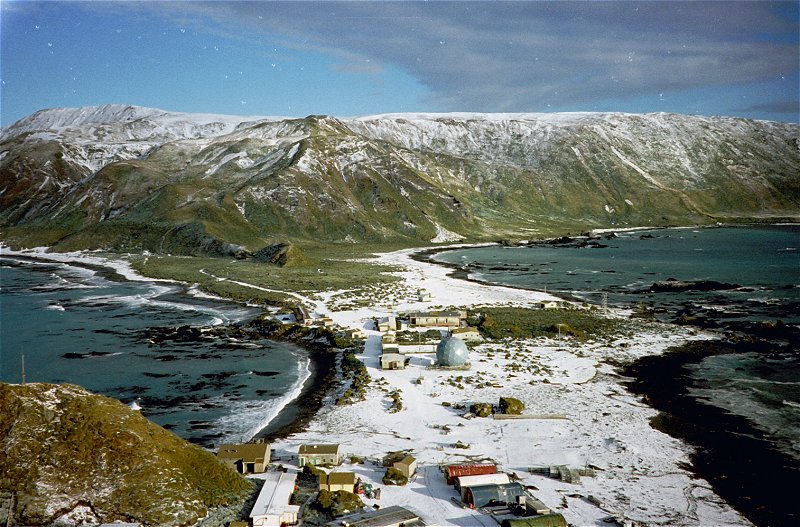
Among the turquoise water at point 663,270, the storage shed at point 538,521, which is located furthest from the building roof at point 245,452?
the turquoise water at point 663,270

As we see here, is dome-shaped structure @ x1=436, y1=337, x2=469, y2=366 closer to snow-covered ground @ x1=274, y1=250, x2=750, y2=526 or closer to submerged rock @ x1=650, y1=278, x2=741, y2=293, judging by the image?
snow-covered ground @ x1=274, y1=250, x2=750, y2=526

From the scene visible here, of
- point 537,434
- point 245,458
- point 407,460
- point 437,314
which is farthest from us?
point 437,314

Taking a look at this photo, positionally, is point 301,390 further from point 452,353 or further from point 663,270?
point 663,270

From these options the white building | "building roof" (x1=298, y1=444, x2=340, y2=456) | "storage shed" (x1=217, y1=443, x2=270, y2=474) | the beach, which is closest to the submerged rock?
the beach

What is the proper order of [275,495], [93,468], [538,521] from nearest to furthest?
1. [538,521]
2. [93,468]
3. [275,495]

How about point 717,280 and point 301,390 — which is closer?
point 301,390

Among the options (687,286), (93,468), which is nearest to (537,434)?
(93,468)

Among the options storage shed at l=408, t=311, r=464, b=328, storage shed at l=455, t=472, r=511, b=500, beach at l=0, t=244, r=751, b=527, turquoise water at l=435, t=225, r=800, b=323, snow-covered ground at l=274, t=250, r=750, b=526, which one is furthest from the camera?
turquoise water at l=435, t=225, r=800, b=323

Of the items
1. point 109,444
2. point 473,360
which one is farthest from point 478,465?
point 473,360
